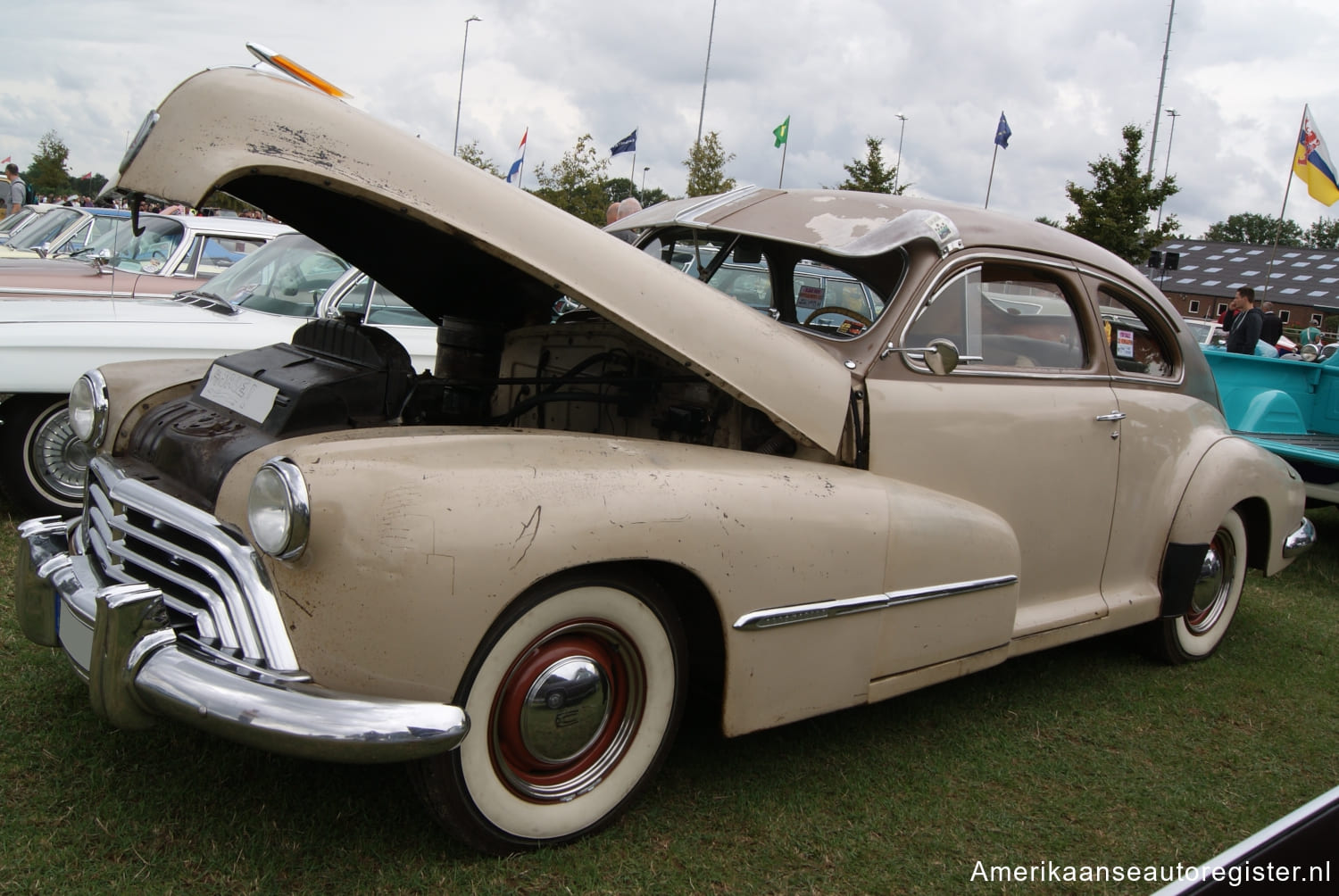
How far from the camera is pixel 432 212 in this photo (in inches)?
86.4

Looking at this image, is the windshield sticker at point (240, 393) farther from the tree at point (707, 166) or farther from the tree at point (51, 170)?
the tree at point (51, 170)

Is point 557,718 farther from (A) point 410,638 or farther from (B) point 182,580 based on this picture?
(B) point 182,580

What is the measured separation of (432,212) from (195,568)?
3.06 feet

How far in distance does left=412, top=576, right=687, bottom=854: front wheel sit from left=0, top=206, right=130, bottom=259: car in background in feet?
24.5

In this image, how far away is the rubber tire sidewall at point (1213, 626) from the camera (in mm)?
3979

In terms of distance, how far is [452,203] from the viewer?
2240 millimetres

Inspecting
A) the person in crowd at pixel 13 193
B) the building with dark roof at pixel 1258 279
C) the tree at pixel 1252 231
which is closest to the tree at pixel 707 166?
the person in crowd at pixel 13 193

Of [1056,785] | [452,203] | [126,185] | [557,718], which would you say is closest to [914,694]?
[1056,785]

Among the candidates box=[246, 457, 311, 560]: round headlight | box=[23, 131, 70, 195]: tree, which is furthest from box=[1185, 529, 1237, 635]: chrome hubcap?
box=[23, 131, 70, 195]: tree

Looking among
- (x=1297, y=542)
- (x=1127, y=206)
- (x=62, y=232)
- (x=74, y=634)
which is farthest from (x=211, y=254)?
(x=1127, y=206)

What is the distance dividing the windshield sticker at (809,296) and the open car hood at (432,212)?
0.54 metres

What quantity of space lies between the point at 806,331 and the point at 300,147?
1.60 metres

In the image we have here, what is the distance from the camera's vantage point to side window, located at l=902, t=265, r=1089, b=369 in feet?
10.1

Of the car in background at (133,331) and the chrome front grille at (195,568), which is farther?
the car in background at (133,331)
